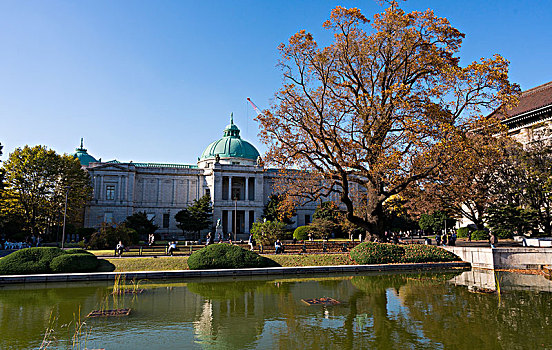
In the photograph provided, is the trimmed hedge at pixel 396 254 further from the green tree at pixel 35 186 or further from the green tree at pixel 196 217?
the green tree at pixel 196 217

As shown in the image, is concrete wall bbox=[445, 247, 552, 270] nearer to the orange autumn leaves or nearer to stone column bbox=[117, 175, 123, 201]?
the orange autumn leaves

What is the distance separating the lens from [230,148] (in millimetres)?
79438

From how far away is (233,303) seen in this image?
13.7 m

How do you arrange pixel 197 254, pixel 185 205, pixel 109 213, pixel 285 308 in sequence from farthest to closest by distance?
pixel 185 205
pixel 109 213
pixel 197 254
pixel 285 308

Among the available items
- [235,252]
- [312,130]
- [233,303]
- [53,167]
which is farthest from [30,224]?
[233,303]

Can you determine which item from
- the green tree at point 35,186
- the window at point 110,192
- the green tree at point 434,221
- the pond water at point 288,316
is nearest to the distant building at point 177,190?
the window at point 110,192

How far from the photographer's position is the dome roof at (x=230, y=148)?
78.9m

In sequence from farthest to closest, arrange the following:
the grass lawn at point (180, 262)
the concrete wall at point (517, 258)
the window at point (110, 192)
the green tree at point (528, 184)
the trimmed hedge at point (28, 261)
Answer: the window at point (110, 192), the green tree at point (528, 184), the grass lawn at point (180, 262), the concrete wall at point (517, 258), the trimmed hedge at point (28, 261)

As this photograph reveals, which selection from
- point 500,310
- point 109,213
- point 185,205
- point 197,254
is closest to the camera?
point 500,310

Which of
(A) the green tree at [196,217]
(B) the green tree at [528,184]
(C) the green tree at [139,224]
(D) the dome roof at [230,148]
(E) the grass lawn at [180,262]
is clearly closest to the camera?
(E) the grass lawn at [180,262]

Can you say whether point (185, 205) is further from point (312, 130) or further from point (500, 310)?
point (500, 310)

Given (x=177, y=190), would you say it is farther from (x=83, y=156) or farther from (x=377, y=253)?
(x=377, y=253)

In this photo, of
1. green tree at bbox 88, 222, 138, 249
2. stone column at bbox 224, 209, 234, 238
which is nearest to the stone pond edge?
green tree at bbox 88, 222, 138, 249

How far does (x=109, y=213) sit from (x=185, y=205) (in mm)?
13259
